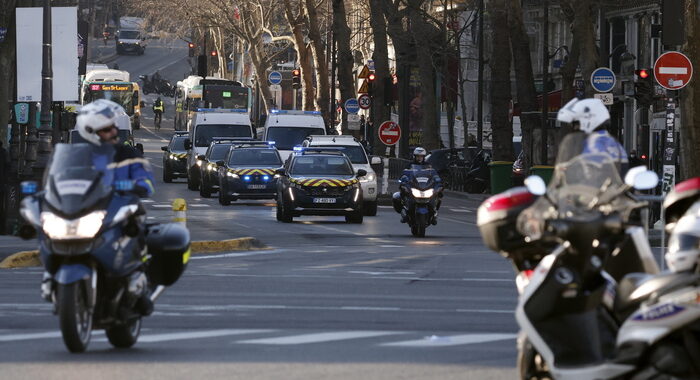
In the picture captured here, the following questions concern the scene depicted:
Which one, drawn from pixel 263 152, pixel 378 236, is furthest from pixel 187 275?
pixel 263 152

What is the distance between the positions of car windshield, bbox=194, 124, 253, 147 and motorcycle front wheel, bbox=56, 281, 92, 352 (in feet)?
146

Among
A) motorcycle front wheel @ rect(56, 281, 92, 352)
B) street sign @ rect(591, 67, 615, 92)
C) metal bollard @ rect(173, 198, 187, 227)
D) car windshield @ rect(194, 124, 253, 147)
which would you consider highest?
street sign @ rect(591, 67, 615, 92)

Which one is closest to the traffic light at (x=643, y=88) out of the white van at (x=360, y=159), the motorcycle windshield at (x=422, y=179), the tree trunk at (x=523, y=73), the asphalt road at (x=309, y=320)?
the white van at (x=360, y=159)

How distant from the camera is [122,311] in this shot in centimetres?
1266

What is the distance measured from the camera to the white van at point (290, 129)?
52969mm

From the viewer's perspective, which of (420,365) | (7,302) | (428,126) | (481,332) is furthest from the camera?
(428,126)

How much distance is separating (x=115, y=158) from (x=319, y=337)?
220 cm

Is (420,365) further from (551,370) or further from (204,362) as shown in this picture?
(551,370)

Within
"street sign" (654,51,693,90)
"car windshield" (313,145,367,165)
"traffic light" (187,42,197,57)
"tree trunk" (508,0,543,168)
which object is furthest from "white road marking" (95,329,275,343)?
"traffic light" (187,42,197,57)

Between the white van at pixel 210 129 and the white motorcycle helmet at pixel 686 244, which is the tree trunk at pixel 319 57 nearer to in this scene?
the white van at pixel 210 129

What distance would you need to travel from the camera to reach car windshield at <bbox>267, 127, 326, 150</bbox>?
174 ft

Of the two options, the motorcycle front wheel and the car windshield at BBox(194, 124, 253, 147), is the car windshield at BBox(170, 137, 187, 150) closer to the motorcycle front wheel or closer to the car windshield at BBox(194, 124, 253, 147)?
the car windshield at BBox(194, 124, 253, 147)

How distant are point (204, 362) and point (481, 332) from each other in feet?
10.4

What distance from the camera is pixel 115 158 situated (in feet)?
42.1
